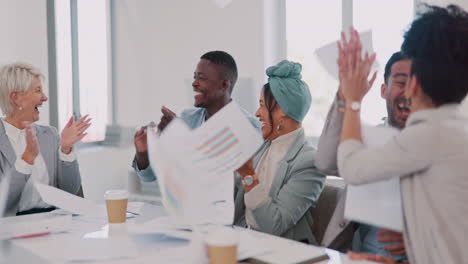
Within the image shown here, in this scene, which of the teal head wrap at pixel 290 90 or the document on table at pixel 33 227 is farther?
the teal head wrap at pixel 290 90

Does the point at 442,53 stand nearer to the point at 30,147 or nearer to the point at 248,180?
the point at 248,180

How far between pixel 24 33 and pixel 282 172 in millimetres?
2080

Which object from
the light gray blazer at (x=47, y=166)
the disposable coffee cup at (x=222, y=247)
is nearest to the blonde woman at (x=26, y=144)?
the light gray blazer at (x=47, y=166)

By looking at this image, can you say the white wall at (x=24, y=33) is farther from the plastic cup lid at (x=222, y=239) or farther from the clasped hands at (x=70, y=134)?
the plastic cup lid at (x=222, y=239)

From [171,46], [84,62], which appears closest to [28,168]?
[84,62]

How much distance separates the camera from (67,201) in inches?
60.3

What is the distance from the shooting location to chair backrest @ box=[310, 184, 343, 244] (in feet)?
5.71

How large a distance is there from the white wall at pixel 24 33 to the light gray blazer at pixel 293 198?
6.07 feet

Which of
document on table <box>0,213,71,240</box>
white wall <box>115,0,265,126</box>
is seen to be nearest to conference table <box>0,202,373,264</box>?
document on table <box>0,213,71,240</box>

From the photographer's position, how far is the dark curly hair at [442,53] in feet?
3.37

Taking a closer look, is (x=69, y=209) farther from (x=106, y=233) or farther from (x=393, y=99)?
(x=393, y=99)

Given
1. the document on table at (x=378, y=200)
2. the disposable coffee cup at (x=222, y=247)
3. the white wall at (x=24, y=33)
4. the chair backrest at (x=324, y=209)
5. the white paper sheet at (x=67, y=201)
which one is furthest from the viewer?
the white wall at (x=24, y=33)

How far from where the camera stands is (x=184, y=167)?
38.0 inches

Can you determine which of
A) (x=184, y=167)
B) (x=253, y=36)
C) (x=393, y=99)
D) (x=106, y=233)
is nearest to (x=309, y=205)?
(x=393, y=99)
